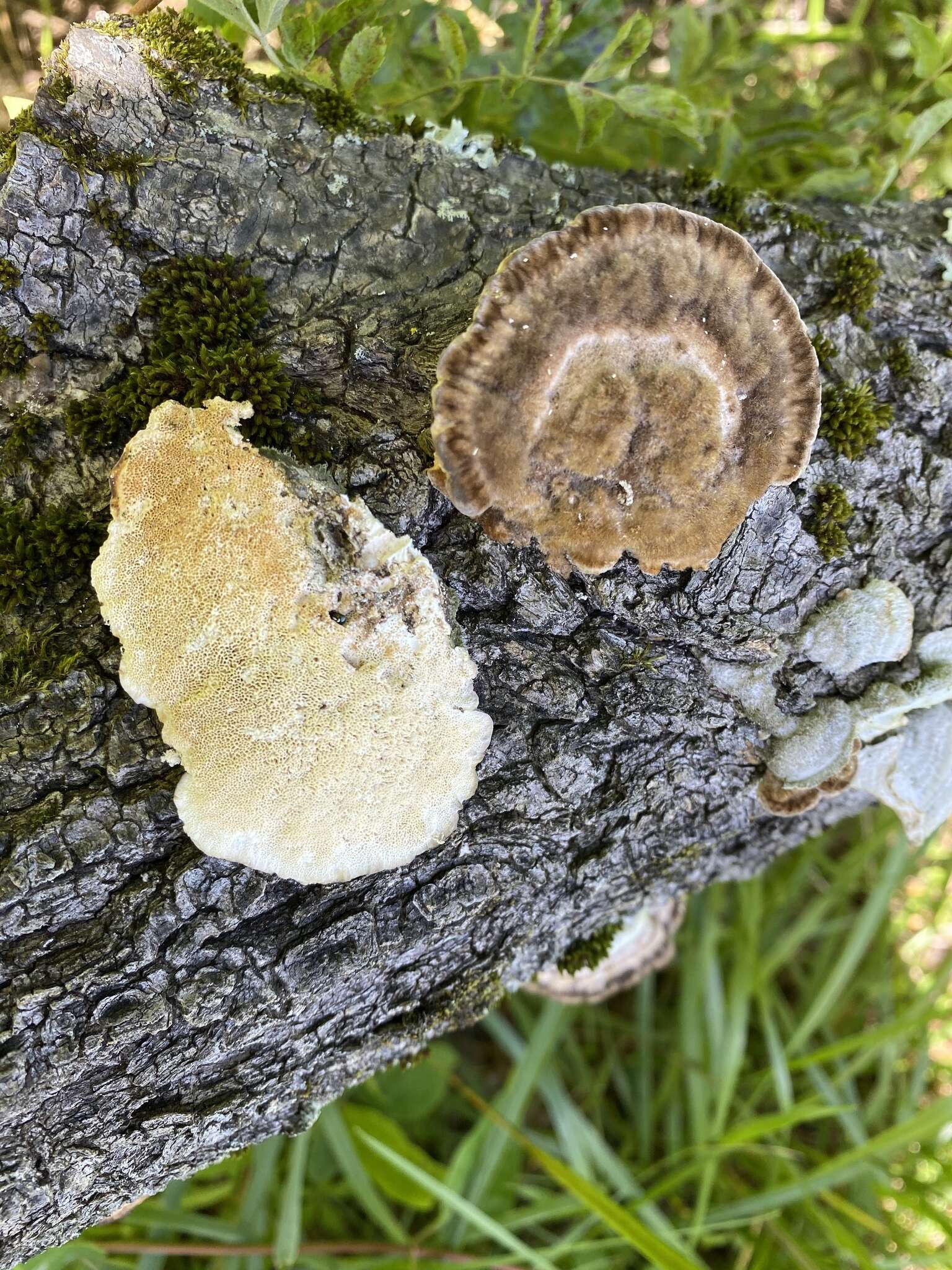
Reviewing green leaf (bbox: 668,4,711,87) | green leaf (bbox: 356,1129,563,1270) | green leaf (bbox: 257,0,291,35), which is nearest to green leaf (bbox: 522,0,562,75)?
green leaf (bbox: 668,4,711,87)

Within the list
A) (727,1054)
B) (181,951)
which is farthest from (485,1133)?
(181,951)

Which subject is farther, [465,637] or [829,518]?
[829,518]

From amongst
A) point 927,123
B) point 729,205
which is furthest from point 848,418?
point 927,123

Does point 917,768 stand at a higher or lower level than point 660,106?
lower

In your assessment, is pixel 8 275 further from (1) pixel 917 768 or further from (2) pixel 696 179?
(1) pixel 917 768

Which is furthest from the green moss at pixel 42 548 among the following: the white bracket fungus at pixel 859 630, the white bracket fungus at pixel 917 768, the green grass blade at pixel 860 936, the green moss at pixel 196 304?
the green grass blade at pixel 860 936
